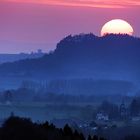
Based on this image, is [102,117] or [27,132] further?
[102,117]

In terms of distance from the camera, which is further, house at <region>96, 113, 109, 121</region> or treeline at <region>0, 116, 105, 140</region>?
house at <region>96, 113, 109, 121</region>

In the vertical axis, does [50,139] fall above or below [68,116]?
below

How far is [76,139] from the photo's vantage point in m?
43.6

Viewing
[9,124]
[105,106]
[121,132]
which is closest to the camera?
[9,124]

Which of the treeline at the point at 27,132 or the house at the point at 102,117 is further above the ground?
the house at the point at 102,117

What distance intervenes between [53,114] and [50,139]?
120 m

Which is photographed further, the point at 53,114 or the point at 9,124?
the point at 53,114

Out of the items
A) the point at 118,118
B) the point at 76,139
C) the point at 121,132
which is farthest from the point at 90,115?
the point at 76,139

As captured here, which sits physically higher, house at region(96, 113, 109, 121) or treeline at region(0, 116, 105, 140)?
house at region(96, 113, 109, 121)

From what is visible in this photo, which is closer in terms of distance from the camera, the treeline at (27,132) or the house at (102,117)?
the treeline at (27,132)

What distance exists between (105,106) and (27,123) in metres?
135

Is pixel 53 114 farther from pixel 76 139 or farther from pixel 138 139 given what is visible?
pixel 76 139

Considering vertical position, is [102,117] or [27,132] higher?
[102,117]

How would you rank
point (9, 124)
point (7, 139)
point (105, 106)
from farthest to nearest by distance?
1. point (105, 106)
2. point (9, 124)
3. point (7, 139)
